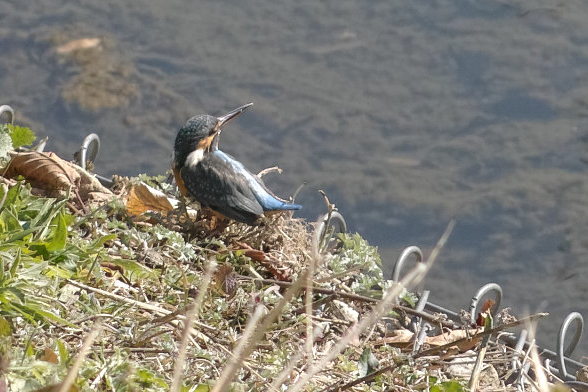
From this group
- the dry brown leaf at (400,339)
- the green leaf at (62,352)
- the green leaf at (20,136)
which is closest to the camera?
the green leaf at (62,352)

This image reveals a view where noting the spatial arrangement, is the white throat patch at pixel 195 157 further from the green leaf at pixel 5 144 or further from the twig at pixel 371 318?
the twig at pixel 371 318

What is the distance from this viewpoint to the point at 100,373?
2.32m

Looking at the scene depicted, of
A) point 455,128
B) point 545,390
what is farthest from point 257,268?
point 455,128

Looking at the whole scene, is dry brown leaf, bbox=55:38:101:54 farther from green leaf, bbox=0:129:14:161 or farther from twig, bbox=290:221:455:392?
twig, bbox=290:221:455:392

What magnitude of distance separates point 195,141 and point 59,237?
3.33 ft

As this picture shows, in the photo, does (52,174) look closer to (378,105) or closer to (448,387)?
(448,387)

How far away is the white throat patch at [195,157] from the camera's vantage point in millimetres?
3662

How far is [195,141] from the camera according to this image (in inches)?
147

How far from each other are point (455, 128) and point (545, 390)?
8.23m

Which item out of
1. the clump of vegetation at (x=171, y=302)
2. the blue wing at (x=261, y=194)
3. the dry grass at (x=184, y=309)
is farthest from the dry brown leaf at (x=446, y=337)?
the blue wing at (x=261, y=194)

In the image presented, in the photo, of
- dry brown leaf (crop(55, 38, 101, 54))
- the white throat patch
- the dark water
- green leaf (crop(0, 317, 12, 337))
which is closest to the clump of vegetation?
green leaf (crop(0, 317, 12, 337))

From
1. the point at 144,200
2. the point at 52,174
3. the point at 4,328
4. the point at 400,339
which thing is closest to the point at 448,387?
the point at 400,339

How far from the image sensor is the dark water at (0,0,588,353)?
863 cm

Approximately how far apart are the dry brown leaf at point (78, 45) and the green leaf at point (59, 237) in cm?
782
